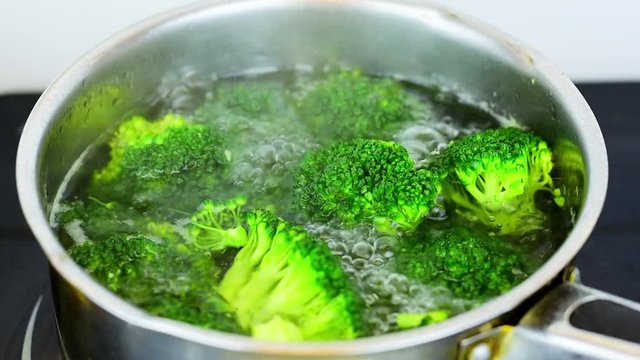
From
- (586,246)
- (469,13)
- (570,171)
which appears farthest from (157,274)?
(469,13)

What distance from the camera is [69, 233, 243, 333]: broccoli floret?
Result: 0.85 meters

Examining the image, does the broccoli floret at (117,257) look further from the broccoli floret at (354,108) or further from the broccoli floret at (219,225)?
the broccoli floret at (354,108)

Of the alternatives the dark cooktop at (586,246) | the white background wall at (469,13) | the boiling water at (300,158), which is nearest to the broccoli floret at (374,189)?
the boiling water at (300,158)

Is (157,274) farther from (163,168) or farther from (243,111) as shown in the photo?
(243,111)

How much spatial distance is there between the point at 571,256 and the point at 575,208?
0.73 feet

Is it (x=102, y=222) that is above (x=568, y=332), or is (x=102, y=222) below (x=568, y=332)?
below

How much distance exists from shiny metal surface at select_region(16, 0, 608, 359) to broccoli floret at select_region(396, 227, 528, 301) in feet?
0.38

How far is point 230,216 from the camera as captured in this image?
98 cm

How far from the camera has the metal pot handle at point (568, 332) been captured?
0.74 m

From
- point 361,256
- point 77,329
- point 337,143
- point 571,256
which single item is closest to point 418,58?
point 337,143

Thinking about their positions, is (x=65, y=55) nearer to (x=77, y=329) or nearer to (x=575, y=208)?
(x=77, y=329)

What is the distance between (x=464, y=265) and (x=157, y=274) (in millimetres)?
306

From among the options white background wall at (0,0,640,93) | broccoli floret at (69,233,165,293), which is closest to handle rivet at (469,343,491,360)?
broccoli floret at (69,233,165,293)

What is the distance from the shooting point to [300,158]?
1.09m
